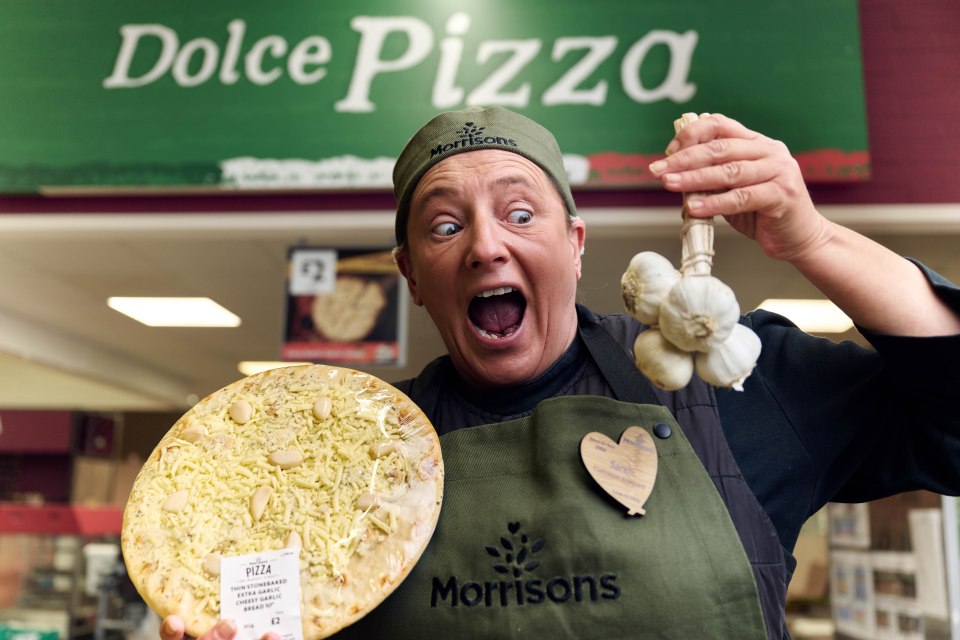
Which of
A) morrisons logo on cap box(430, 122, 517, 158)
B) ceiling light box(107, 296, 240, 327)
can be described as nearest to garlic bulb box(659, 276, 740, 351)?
morrisons logo on cap box(430, 122, 517, 158)

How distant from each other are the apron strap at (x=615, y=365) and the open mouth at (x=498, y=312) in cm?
14

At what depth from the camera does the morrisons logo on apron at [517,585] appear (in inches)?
42.3

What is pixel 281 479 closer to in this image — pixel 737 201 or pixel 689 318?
pixel 689 318

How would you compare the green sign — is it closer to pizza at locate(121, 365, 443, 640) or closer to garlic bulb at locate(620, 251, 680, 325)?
pizza at locate(121, 365, 443, 640)

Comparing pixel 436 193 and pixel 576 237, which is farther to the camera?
pixel 576 237

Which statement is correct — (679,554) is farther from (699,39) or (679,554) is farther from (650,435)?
(699,39)

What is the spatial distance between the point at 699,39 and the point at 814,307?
8.30 feet

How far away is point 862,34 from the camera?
377 cm

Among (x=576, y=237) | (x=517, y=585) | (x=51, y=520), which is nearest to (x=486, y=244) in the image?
(x=576, y=237)

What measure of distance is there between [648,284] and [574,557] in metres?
0.39

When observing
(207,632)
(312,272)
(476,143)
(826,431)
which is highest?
(312,272)

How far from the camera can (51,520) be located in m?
4.41

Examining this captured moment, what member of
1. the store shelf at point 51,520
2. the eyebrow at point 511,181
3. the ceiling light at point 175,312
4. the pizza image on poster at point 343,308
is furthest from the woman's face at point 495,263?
the ceiling light at point 175,312

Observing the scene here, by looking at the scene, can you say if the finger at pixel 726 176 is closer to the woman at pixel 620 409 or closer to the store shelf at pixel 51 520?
the woman at pixel 620 409
